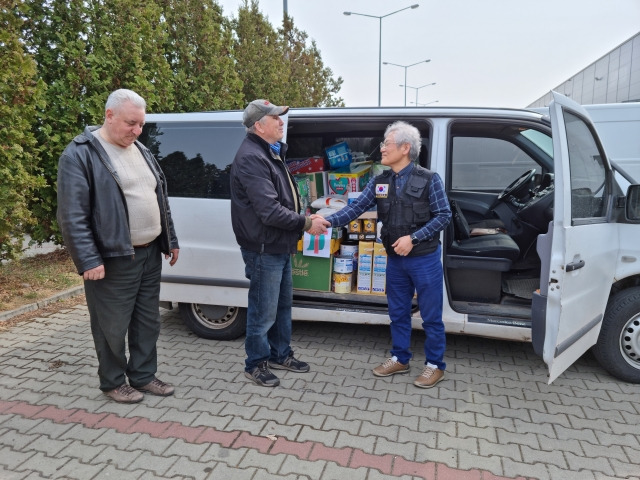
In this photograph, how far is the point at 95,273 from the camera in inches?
112

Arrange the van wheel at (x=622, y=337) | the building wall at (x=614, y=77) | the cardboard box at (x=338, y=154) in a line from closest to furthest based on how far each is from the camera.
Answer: the van wheel at (x=622, y=337) → the cardboard box at (x=338, y=154) → the building wall at (x=614, y=77)

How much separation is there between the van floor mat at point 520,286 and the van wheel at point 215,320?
2250mm

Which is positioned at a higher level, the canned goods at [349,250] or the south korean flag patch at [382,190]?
the south korean flag patch at [382,190]

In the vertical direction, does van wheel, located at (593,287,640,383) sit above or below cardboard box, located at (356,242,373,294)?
below

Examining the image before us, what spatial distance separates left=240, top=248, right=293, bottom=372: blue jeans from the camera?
3.34 m

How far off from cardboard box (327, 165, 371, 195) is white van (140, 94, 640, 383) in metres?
0.39

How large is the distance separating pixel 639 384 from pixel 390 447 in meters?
2.04

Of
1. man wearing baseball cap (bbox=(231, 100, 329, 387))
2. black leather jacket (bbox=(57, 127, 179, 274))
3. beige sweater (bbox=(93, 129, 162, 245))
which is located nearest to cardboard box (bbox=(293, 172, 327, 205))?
man wearing baseball cap (bbox=(231, 100, 329, 387))

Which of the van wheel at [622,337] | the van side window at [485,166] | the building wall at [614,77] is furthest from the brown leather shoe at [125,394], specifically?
the building wall at [614,77]

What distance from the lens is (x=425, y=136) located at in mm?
4281

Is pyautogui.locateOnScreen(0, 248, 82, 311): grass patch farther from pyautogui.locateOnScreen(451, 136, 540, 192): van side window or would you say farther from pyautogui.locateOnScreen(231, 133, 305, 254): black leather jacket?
pyautogui.locateOnScreen(451, 136, 540, 192): van side window

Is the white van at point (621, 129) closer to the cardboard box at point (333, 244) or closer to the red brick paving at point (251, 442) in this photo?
the cardboard box at point (333, 244)

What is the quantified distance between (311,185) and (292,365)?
1.68 metres

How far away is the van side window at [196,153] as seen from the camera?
13.1ft
